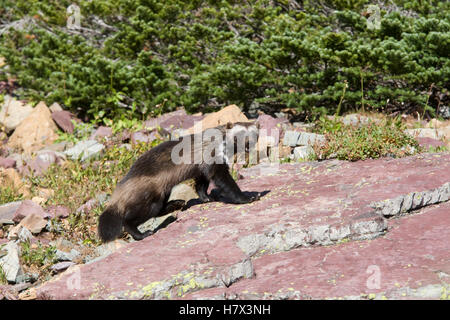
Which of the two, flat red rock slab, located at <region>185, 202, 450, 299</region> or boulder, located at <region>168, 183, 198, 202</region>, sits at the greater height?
flat red rock slab, located at <region>185, 202, 450, 299</region>

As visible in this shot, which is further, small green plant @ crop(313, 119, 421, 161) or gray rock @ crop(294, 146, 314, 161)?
gray rock @ crop(294, 146, 314, 161)

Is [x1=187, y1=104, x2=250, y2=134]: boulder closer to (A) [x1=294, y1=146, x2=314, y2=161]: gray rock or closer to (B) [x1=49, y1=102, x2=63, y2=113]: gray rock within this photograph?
(A) [x1=294, y1=146, x2=314, y2=161]: gray rock

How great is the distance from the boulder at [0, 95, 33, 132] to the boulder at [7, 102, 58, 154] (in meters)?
0.71

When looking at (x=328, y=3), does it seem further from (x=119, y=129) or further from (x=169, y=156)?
(x=169, y=156)

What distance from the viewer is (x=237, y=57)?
381 inches

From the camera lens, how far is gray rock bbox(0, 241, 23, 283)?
5.50m

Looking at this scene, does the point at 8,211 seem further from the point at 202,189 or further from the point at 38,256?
the point at 202,189

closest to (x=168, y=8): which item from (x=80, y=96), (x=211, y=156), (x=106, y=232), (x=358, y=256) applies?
(x=80, y=96)

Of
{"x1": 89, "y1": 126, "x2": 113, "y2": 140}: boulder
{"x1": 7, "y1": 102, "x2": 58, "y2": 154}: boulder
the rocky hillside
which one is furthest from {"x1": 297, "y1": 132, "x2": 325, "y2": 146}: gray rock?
{"x1": 7, "y1": 102, "x2": 58, "y2": 154}: boulder

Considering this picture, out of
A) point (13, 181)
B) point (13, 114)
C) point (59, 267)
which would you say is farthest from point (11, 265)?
point (13, 114)

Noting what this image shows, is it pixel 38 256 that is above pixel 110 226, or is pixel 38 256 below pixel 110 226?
below

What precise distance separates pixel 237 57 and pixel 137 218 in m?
4.80

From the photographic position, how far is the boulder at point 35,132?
10.4 metres
